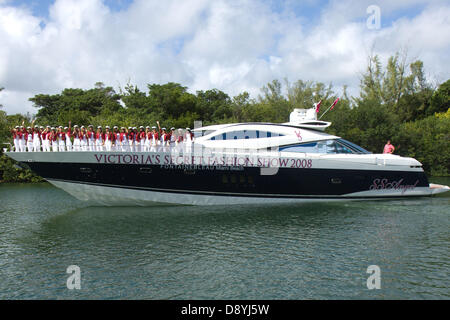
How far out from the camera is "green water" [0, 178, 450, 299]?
8023mm

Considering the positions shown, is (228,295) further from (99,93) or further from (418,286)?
(99,93)

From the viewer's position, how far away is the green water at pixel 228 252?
8.02 m

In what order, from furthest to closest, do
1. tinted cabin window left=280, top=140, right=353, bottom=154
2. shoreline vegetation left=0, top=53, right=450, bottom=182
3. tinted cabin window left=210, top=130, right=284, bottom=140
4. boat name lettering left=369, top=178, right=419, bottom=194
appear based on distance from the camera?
shoreline vegetation left=0, top=53, right=450, bottom=182 → boat name lettering left=369, top=178, right=419, bottom=194 → tinted cabin window left=210, top=130, right=284, bottom=140 → tinted cabin window left=280, top=140, right=353, bottom=154

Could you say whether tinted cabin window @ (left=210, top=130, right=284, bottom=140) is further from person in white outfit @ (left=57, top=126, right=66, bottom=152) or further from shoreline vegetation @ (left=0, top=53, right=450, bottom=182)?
shoreline vegetation @ (left=0, top=53, right=450, bottom=182)

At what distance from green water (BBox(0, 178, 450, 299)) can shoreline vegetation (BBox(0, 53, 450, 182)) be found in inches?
946

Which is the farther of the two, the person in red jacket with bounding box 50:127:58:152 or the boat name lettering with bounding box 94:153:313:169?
the person in red jacket with bounding box 50:127:58:152

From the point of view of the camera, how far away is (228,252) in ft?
34.3

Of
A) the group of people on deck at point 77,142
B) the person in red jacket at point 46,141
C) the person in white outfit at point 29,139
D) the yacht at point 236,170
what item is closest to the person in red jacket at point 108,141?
the group of people on deck at point 77,142

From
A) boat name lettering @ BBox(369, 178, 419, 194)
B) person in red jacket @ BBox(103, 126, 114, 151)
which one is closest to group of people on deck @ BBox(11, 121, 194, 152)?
person in red jacket @ BBox(103, 126, 114, 151)

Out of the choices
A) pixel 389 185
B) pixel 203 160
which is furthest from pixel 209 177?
pixel 389 185
